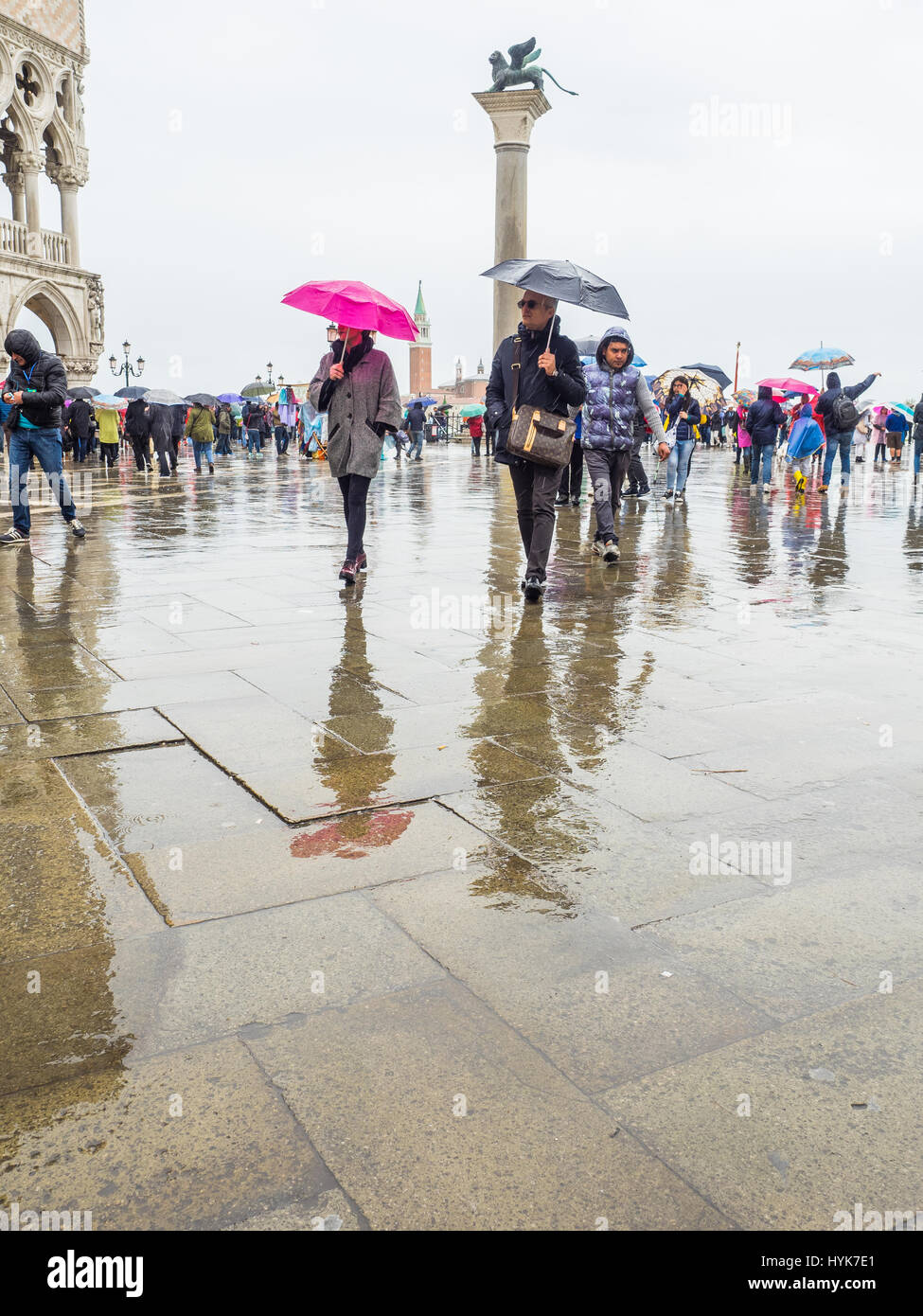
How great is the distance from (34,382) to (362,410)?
3701 millimetres

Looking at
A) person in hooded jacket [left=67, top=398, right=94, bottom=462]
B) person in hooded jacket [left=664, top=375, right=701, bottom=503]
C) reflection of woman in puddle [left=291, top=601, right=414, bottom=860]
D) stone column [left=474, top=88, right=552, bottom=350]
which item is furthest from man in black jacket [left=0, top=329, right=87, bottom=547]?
stone column [left=474, top=88, right=552, bottom=350]

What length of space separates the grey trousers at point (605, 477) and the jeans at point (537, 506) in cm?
218

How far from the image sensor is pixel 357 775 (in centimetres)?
390

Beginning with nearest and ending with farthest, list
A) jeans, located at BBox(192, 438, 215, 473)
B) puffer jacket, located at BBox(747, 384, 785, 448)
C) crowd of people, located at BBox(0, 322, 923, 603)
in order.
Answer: crowd of people, located at BBox(0, 322, 923, 603), puffer jacket, located at BBox(747, 384, 785, 448), jeans, located at BBox(192, 438, 215, 473)

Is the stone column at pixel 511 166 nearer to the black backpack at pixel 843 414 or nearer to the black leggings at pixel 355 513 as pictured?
the black backpack at pixel 843 414

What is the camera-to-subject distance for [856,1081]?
2160 mm

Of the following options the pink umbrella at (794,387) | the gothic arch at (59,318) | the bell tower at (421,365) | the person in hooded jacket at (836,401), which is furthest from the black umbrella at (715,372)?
the bell tower at (421,365)

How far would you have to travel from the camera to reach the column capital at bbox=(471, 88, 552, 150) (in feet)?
117

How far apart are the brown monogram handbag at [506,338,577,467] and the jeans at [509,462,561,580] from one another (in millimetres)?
107

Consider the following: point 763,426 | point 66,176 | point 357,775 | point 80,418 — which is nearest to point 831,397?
point 763,426

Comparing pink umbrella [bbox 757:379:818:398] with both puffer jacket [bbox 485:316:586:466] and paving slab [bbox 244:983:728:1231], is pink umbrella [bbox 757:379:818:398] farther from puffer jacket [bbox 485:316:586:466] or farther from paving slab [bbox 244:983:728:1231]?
paving slab [bbox 244:983:728:1231]

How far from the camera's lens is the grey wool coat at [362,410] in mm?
7844
